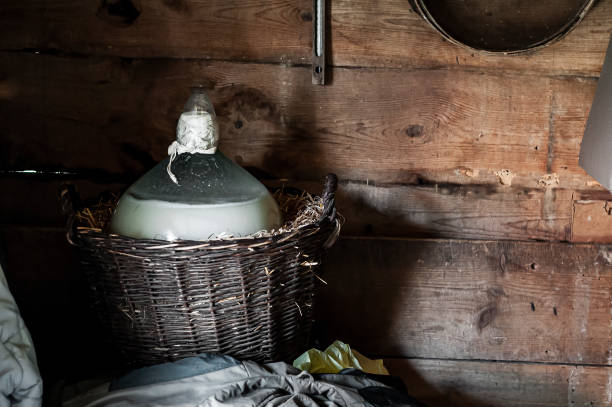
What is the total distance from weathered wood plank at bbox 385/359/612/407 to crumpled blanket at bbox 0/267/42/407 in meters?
0.84

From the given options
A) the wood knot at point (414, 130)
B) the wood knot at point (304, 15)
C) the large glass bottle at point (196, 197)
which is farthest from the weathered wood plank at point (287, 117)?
the large glass bottle at point (196, 197)

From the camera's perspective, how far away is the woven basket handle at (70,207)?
93 centimetres

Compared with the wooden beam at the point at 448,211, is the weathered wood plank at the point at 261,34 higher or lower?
higher

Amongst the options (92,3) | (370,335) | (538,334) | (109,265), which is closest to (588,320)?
(538,334)

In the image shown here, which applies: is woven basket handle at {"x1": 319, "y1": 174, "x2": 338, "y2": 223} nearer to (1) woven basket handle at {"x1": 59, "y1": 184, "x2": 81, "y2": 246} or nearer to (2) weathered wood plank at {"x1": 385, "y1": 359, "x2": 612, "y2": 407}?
(1) woven basket handle at {"x1": 59, "y1": 184, "x2": 81, "y2": 246}

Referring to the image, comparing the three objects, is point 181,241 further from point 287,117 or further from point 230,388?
point 287,117

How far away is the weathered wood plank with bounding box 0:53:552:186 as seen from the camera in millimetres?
1271

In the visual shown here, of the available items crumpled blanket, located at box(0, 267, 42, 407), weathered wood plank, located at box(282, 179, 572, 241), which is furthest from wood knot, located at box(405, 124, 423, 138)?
crumpled blanket, located at box(0, 267, 42, 407)

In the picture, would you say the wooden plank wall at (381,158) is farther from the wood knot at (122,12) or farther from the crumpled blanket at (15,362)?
the crumpled blanket at (15,362)

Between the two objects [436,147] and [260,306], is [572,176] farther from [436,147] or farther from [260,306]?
[260,306]

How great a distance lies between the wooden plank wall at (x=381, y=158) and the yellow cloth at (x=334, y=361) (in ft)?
0.52

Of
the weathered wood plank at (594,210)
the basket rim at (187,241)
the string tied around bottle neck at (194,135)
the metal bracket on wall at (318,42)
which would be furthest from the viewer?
the weathered wood plank at (594,210)

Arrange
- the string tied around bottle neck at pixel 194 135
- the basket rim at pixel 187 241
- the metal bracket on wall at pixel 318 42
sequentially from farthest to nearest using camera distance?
the metal bracket on wall at pixel 318 42, the string tied around bottle neck at pixel 194 135, the basket rim at pixel 187 241

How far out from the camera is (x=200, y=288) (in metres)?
0.92
